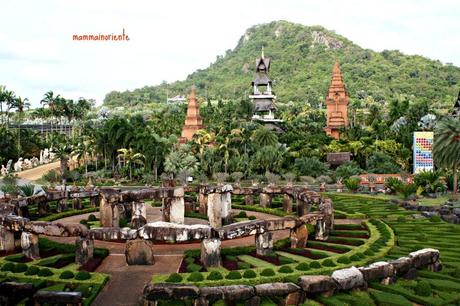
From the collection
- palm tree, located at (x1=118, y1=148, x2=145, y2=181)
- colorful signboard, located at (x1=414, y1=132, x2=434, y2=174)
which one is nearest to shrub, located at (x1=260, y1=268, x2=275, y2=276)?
colorful signboard, located at (x1=414, y1=132, x2=434, y2=174)

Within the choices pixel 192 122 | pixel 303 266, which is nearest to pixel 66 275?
pixel 303 266

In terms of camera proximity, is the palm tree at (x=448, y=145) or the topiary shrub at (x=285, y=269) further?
the palm tree at (x=448, y=145)

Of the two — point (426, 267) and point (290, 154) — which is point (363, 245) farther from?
point (290, 154)

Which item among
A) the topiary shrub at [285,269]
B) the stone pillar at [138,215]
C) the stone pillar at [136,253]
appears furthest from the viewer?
the stone pillar at [138,215]

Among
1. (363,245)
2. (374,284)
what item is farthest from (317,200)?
(374,284)

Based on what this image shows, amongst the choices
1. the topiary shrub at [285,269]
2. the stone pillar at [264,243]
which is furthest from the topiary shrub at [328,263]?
the stone pillar at [264,243]

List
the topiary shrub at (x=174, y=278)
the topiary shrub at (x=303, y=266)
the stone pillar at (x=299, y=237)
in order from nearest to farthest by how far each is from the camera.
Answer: the topiary shrub at (x=174, y=278) < the topiary shrub at (x=303, y=266) < the stone pillar at (x=299, y=237)

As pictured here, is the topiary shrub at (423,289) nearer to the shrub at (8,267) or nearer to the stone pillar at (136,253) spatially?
the stone pillar at (136,253)

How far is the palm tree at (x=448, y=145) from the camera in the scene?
6016 cm

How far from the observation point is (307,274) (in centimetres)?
2941

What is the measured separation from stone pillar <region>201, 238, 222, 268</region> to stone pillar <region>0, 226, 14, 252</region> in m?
14.7

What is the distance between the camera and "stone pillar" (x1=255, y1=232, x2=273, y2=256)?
34156 millimetres

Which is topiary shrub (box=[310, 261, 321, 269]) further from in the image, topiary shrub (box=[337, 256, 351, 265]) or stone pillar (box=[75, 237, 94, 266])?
stone pillar (box=[75, 237, 94, 266])

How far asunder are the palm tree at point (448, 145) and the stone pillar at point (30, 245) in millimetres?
48315
